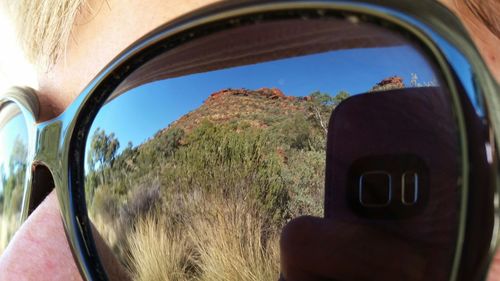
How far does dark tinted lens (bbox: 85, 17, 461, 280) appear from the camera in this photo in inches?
21.5

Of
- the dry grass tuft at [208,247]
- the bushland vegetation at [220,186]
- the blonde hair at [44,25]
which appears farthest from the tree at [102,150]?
the blonde hair at [44,25]

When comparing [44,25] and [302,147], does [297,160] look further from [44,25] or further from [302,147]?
[44,25]

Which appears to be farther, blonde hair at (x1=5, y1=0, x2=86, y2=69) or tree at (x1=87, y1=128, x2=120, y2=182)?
blonde hair at (x1=5, y1=0, x2=86, y2=69)

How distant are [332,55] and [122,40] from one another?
0.38 metres

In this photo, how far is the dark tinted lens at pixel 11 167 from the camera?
1075mm

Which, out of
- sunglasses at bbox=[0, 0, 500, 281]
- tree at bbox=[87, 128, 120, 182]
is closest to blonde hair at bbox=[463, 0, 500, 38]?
sunglasses at bbox=[0, 0, 500, 281]

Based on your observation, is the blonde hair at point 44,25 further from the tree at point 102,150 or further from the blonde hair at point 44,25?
the tree at point 102,150

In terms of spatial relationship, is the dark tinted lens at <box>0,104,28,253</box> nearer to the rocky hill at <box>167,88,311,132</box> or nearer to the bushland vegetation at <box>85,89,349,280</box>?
the bushland vegetation at <box>85,89,349,280</box>

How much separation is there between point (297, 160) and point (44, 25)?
2.02 ft

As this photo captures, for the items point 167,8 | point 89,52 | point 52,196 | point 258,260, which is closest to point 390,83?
point 258,260

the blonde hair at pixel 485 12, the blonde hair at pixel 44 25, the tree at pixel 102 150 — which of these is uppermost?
the blonde hair at pixel 44 25

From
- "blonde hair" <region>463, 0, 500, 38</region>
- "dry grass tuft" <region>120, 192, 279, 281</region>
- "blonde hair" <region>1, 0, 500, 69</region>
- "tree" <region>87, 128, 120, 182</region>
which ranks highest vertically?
"blonde hair" <region>1, 0, 500, 69</region>

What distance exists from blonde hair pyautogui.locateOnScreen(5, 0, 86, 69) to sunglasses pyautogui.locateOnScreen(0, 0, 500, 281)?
187 millimetres

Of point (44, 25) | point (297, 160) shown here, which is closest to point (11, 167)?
point (44, 25)
